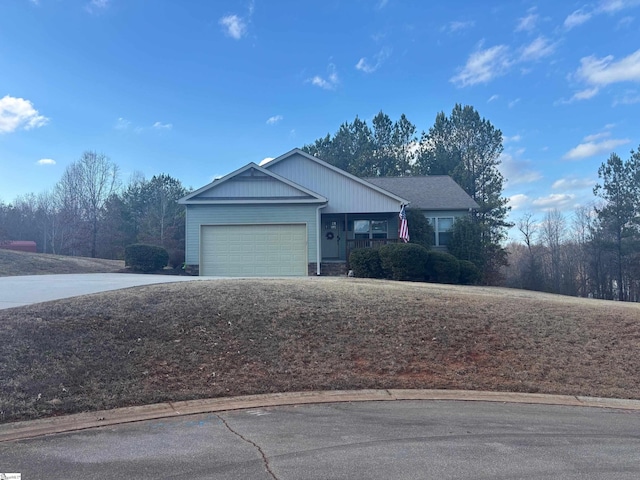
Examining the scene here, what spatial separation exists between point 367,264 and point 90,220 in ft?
93.4

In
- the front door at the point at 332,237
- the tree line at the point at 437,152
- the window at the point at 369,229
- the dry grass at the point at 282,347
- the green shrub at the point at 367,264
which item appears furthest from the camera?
the tree line at the point at 437,152

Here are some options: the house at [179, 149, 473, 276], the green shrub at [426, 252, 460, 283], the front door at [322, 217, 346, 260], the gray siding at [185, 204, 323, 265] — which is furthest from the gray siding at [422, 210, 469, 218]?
the gray siding at [185, 204, 323, 265]

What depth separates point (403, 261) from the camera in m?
19.3

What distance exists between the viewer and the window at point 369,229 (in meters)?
25.4

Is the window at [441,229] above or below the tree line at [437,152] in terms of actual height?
below

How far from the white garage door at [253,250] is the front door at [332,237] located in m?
3.52

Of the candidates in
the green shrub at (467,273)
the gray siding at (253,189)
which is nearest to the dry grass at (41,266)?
the gray siding at (253,189)

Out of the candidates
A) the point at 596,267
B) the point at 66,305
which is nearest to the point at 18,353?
the point at 66,305

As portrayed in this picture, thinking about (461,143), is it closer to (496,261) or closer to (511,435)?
(496,261)

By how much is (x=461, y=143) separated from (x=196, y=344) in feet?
137

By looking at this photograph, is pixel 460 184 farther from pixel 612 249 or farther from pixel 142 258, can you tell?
pixel 142 258

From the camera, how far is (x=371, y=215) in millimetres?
24891

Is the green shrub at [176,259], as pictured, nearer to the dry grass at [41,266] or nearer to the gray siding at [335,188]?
the dry grass at [41,266]

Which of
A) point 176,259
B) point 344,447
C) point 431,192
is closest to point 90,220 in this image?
point 176,259
